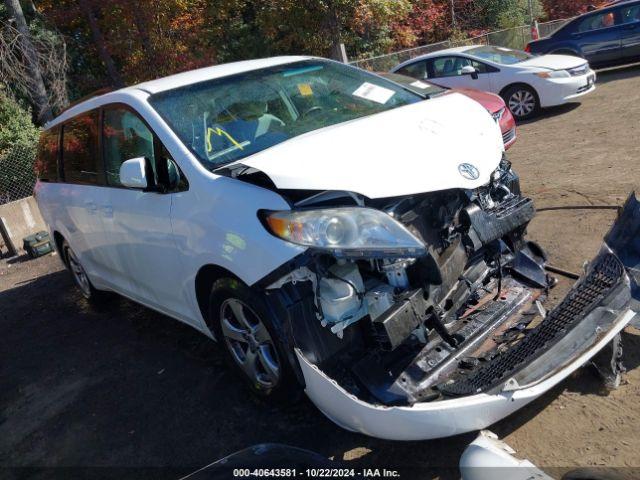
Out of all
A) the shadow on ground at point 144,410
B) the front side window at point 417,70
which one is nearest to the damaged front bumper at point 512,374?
the shadow on ground at point 144,410

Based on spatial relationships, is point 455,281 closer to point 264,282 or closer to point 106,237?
point 264,282

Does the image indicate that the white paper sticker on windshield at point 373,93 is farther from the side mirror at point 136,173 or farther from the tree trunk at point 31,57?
the tree trunk at point 31,57

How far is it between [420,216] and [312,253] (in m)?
0.66

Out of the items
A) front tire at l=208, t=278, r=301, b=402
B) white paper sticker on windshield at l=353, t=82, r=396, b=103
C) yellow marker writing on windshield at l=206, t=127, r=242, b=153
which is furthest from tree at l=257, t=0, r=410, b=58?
front tire at l=208, t=278, r=301, b=402

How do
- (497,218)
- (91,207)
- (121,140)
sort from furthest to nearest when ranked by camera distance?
(91,207), (121,140), (497,218)

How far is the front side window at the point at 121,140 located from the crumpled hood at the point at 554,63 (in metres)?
8.44

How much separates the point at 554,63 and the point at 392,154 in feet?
29.2

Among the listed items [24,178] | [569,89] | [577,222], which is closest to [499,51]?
[569,89]

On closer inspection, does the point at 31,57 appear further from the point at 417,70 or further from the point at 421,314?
the point at 421,314

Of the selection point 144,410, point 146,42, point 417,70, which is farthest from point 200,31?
point 144,410

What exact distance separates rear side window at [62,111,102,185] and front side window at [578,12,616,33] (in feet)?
39.4

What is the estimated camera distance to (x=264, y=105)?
391 centimetres

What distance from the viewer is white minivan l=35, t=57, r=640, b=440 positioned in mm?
2682

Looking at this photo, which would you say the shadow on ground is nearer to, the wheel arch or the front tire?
the front tire
